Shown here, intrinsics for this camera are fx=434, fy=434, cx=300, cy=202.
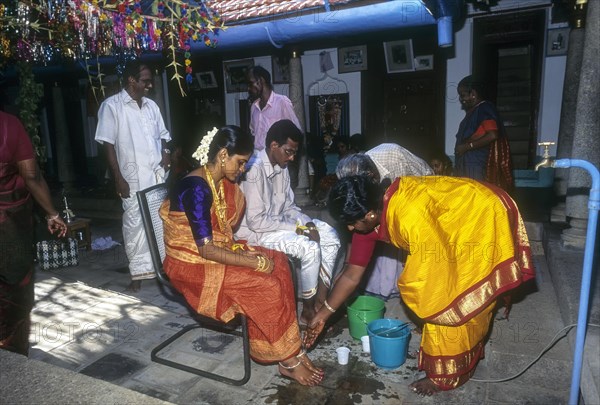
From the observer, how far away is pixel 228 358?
3.32 metres

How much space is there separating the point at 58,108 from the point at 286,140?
899 cm

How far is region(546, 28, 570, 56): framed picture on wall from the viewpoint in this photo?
6.92 metres

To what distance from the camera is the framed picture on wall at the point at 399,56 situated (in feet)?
26.2

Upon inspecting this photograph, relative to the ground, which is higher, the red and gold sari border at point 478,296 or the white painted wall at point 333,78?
the white painted wall at point 333,78

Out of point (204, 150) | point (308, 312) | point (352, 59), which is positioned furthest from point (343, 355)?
point (352, 59)

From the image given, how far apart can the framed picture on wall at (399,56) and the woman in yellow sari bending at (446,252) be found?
5.90m

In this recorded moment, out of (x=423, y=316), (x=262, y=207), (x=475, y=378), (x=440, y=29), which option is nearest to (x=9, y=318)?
(x=262, y=207)

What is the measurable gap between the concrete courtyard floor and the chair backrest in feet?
2.38

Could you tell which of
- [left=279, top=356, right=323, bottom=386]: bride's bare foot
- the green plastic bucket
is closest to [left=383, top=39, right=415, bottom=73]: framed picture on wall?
the green plastic bucket

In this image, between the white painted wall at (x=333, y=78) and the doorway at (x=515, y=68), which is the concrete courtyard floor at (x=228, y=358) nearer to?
the doorway at (x=515, y=68)

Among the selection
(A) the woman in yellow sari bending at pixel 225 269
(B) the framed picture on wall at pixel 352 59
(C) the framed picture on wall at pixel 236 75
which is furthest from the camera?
(C) the framed picture on wall at pixel 236 75

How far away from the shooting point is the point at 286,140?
3746mm

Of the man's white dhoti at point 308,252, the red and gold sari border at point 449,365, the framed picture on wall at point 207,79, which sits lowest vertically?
the red and gold sari border at point 449,365

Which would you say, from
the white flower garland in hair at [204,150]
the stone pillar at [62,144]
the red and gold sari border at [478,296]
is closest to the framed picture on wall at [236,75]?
the stone pillar at [62,144]
